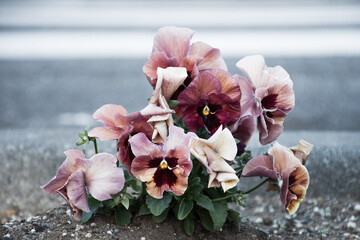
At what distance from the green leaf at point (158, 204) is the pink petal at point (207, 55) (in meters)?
0.40

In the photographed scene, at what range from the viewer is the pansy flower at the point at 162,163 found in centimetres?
150

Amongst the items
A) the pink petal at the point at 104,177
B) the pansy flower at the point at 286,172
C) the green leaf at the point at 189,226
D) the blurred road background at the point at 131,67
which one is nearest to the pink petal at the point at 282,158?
the pansy flower at the point at 286,172

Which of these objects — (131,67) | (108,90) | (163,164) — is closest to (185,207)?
(163,164)

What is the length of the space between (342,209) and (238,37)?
5405 millimetres

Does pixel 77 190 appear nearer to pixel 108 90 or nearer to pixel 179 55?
pixel 179 55

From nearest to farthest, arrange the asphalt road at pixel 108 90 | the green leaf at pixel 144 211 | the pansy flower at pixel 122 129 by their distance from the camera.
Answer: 1. the pansy flower at pixel 122 129
2. the green leaf at pixel 144 211
3. the asphalt road at pixel 108 90

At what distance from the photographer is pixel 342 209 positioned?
2.41m

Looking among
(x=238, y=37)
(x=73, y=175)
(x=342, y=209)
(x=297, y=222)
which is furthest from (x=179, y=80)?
(x=238, y=37)

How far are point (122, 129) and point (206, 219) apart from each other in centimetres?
40

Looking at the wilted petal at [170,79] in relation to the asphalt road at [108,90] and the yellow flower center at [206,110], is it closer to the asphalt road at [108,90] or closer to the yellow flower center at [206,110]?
the yellow flower center at [206,110]

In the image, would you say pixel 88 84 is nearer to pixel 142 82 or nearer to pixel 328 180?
pixel 142 82

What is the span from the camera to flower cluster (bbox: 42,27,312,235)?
151 cm

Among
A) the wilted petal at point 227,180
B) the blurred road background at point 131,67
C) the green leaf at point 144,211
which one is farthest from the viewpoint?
the blurred road background at point 131,67

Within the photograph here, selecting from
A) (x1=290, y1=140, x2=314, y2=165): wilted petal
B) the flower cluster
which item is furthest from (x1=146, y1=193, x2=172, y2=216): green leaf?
(x1=290, y1=140, x2=314, y2=165): wilted petal
